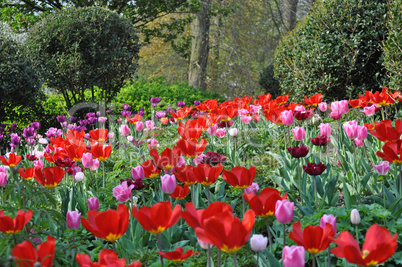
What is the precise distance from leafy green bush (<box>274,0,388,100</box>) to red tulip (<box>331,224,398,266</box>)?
192 inches

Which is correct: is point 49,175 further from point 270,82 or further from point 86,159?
point 270,82

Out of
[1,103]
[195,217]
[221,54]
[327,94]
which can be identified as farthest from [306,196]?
[221,54]

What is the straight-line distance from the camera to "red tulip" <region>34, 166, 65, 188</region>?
2.01 meters

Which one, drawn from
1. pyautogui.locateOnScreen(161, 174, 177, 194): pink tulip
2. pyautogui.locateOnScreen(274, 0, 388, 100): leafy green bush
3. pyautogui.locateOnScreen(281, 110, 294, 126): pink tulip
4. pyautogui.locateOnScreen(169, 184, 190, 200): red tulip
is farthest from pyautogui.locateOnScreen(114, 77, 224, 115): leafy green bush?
pyautogui.locateOnScreen(161, 174, 177, 194): pink tulip

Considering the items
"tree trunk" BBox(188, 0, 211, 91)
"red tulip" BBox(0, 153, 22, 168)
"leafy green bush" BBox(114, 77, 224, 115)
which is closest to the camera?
"red tulip" BBox(0, 153, 22, 168)

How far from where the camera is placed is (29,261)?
41.9 inches

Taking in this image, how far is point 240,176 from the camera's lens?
5.66ft

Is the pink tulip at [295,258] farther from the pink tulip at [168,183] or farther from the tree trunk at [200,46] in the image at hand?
the tree trunk at [200,46]

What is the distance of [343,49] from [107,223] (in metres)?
5.22

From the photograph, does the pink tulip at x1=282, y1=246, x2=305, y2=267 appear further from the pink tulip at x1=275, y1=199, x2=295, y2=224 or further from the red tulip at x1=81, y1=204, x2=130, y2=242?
the red tulip at x1=81, y1=204, x2=130, y2=242

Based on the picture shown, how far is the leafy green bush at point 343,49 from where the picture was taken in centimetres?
548

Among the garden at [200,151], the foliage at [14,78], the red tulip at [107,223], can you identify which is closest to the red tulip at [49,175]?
the garden at [200,151]

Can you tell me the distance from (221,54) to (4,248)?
57.1ft

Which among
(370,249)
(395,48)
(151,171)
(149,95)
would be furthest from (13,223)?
(149,95)
